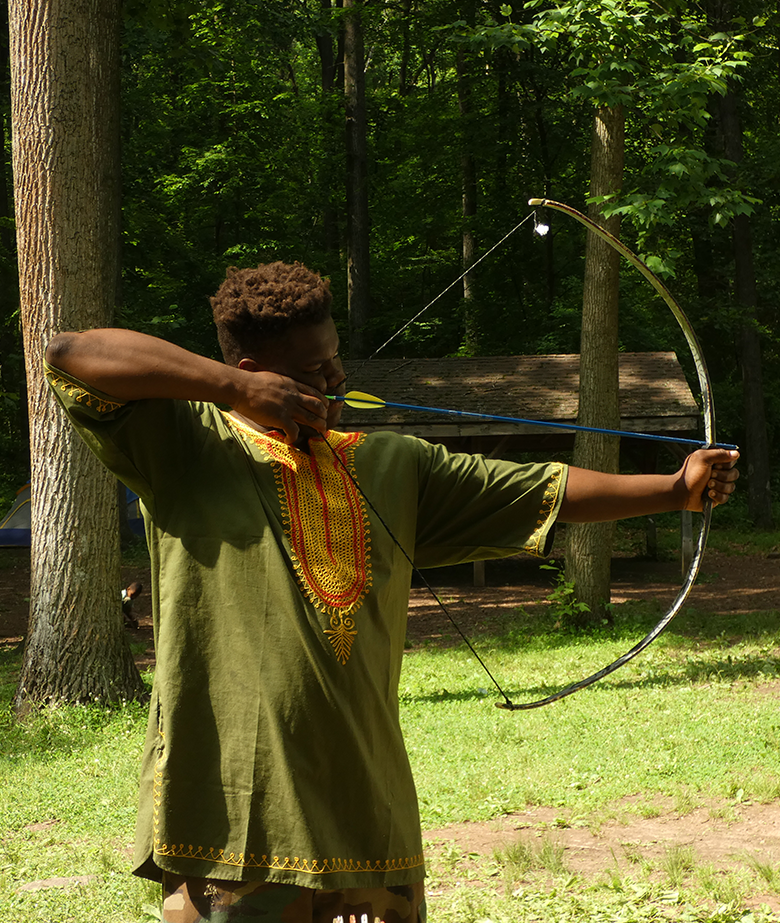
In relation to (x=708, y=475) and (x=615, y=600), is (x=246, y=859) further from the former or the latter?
(x=615, y=600)

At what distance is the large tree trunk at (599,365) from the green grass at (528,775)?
3.23ft

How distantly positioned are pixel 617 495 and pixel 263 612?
75 centimetres

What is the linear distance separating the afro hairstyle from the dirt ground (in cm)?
315

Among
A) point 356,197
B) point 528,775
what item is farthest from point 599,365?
point 356,197

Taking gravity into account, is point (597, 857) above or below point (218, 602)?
below

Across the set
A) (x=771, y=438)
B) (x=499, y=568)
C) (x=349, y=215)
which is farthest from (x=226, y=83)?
(x=771, y=438)

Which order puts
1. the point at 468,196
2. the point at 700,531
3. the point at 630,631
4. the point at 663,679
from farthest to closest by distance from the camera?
1. the point at 468,196
2. the point at 630,631
3. the point at 663,679
4. the point at 700,531

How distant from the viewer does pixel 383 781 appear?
1.79 meters

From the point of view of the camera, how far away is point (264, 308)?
5.95ft

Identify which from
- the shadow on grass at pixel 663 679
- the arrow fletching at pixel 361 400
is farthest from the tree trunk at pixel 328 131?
the arrow fletching at pixel 361 400

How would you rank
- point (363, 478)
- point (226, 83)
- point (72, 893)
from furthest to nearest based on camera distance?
point (226, 83) < point (72, 893) < point (363, 478)

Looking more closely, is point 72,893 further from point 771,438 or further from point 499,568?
point 771,438

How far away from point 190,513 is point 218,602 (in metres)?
0.17

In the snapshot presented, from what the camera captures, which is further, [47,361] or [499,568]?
[499,568]
